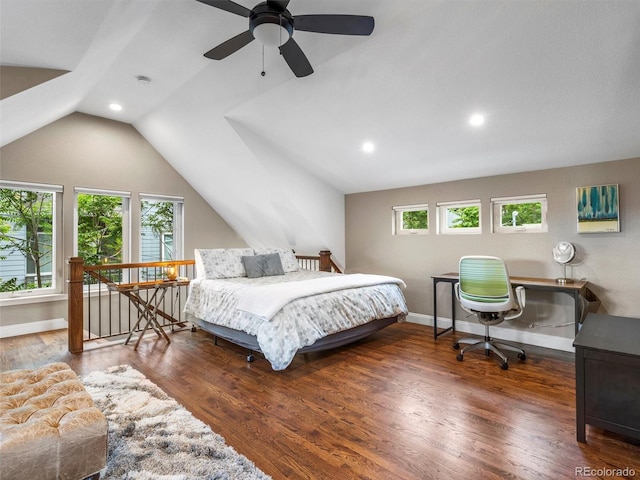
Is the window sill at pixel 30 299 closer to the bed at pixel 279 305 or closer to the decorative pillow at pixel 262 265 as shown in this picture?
the bed at pixel 279 305

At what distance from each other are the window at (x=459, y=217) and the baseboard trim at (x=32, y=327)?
5059 millimetres

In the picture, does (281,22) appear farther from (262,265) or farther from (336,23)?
(262,265)

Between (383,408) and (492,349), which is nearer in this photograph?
(383,408)

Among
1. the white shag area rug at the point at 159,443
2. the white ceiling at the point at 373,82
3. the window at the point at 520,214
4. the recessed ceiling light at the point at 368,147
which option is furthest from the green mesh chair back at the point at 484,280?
the white shag area rug at the point at 159,443

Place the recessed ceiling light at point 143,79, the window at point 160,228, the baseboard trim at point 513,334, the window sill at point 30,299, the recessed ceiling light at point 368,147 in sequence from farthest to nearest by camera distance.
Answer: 1. the window at point 160,228
2. the window sill at point 30,299
3. the recessed ceiling light at point 368,147
4. the baseboard trim at point 513,334
5. the recessed ceiling light at point 143,79

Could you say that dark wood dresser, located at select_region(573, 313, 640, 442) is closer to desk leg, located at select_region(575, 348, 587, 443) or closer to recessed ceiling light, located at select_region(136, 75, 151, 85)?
desk leg, located at select_region(575, 348, 587, 443)

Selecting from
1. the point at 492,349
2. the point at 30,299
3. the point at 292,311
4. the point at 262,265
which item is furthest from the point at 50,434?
the point at 30,299

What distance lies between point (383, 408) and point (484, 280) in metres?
1.60

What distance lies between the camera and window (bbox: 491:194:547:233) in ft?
12.2

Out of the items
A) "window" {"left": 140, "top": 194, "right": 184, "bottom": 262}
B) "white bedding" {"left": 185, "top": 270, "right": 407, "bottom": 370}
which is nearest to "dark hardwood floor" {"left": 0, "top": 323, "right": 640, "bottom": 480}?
"white bedding" {"left": 185, "top": 270, "right": 407, "bottom": 370}

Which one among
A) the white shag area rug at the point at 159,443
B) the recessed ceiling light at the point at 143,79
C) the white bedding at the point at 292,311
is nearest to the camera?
the white shag area rug at the point at 159,443

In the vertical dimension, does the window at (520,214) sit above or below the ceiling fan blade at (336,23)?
below

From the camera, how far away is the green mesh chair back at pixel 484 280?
→ 313 centimetres

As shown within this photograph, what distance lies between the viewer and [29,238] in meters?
4.29
